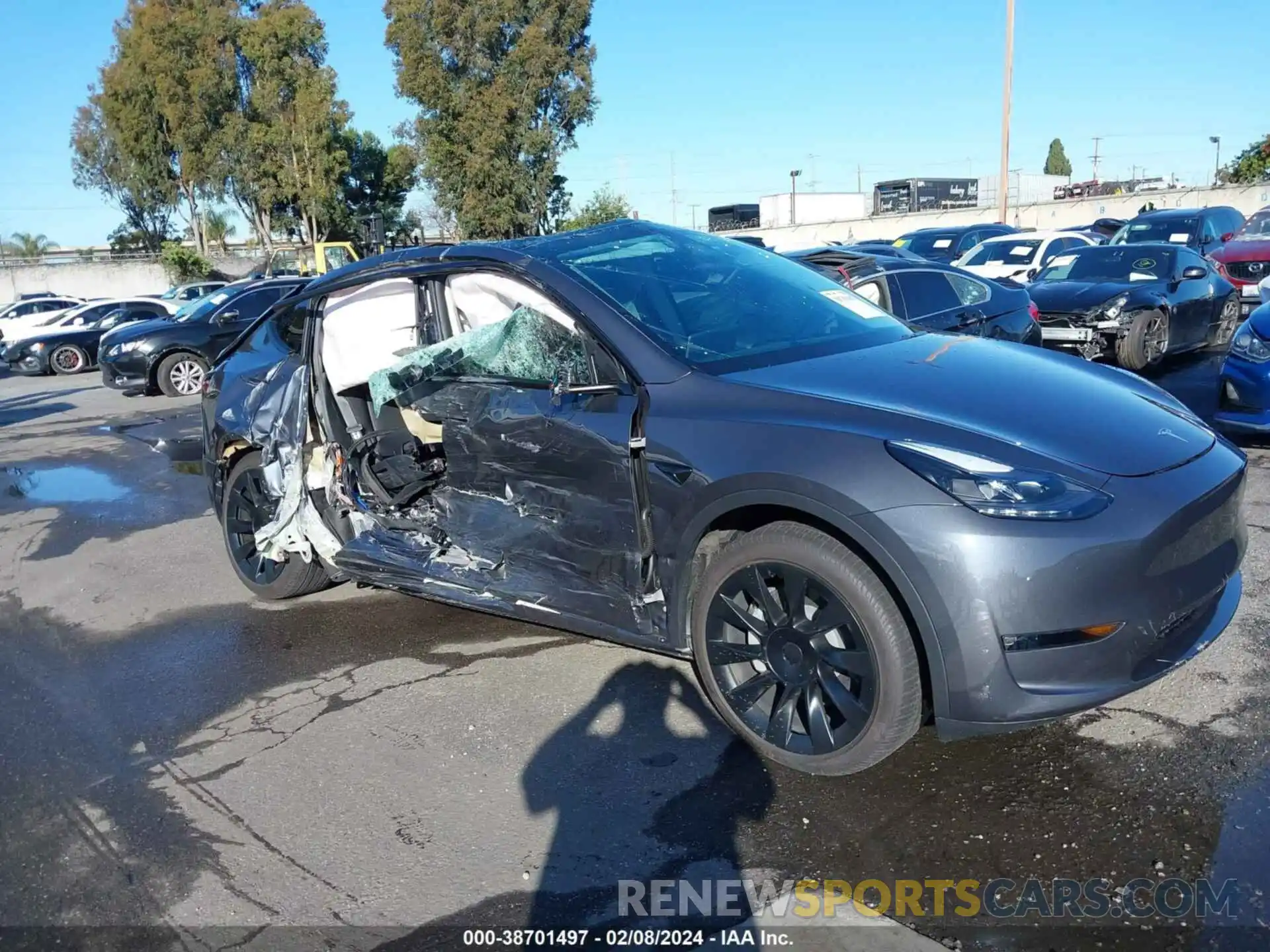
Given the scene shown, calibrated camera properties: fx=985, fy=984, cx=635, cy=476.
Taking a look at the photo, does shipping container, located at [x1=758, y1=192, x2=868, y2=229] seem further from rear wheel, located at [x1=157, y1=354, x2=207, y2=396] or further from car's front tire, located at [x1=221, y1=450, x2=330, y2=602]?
car's front tire, located at [x1=221, y1=450, x2=330, y2=602]

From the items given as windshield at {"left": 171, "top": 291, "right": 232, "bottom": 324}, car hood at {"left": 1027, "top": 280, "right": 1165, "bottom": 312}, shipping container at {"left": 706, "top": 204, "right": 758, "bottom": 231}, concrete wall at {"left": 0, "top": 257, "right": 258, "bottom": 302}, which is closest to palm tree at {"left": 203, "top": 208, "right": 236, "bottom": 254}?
concrete wall at {"left": 0, "top": 257, "right": 258, "bottom": 302}

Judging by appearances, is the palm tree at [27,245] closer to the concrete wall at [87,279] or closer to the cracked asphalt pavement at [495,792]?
the concrete wall at [87,279]

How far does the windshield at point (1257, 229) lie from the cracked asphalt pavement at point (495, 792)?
435 inches

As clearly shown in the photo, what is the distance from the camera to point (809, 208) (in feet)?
180

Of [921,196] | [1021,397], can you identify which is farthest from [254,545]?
[921,196]

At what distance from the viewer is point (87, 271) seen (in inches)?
1911

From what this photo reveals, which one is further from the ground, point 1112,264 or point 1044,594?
point 1112,264

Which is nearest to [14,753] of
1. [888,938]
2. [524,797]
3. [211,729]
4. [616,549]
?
[211,729]

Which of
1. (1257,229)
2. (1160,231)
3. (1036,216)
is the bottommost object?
(1257,229)

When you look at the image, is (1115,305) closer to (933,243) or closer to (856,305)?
(856,305)

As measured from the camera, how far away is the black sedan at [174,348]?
15.4 m

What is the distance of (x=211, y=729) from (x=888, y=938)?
9.44 ft

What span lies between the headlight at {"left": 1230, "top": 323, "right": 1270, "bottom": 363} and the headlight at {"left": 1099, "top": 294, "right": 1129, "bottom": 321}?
3001 mm

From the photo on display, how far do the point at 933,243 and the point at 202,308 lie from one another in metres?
15.1
